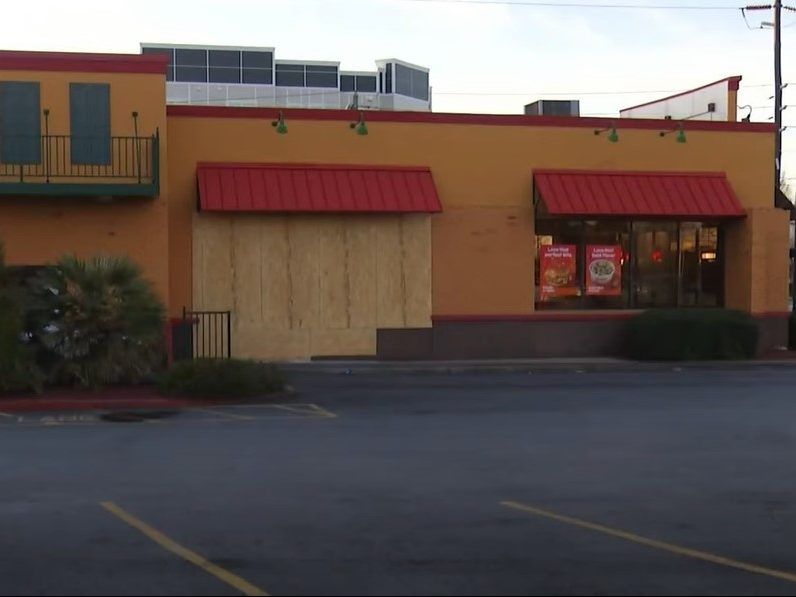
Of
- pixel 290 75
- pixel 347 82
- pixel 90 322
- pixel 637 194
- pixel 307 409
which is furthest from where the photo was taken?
pixel 347 82

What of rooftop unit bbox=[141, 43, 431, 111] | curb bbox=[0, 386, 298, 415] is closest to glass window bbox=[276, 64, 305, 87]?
rooftop unit bbox=[141, 43, 431, 111]

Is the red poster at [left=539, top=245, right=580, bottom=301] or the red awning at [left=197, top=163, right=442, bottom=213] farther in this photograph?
the red poster at [left=539, top=245, right=580, bottom=301]

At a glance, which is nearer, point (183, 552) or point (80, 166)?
point (183, 552)

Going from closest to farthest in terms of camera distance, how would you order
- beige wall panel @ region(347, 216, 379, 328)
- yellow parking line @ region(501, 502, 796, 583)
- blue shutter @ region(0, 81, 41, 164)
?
yellow parking line @ region(501, 502, 796, 583) < blue shutter @ region(0, 81, 41, 164) < beige wall panel @ region(347, 216, 379, 328)

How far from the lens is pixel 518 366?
21.6 meters

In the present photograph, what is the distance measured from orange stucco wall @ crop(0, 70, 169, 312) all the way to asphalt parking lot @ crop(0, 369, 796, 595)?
666 centimetres

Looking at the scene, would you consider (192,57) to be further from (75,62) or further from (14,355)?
(14,355)

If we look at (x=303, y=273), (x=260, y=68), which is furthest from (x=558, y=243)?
(x=260, y=68)

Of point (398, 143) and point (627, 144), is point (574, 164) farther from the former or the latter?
point (398, 143)

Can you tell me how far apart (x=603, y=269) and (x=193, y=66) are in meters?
54.2

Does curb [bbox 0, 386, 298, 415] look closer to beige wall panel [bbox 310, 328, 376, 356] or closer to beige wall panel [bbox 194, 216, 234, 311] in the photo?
beige wall panel [bbox 194, 216, 234, 311]

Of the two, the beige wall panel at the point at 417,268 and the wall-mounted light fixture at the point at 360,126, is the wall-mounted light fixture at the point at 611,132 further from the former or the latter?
the wall-mounted light fixture at the point at 360,126

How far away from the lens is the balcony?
2002cm

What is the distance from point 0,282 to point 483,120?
36.4 feet
